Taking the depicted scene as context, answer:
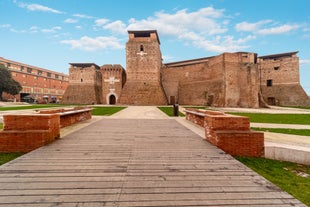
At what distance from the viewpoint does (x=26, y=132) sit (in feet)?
14.1

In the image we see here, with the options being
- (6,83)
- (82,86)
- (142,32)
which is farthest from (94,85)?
(6,83)

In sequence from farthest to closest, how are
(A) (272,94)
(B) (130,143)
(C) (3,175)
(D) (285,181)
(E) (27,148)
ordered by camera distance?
(A) (272,94) < (B) (130,143) < (E) (27,148) < (D) (285,181) < (C) (3,175)

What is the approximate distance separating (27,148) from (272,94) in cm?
4016

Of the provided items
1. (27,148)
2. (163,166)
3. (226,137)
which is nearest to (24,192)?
(163,166)

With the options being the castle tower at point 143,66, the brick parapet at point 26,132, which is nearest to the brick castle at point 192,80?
the castle tower at point 143,66

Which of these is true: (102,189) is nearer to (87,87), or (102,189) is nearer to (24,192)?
(24,192)

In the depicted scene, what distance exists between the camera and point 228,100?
2828 cm

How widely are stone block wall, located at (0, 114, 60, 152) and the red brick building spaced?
54.6 m

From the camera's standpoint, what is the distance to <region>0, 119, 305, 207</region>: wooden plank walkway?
207 cm

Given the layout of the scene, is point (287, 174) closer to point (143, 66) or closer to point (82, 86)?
Result: point (143, 66)

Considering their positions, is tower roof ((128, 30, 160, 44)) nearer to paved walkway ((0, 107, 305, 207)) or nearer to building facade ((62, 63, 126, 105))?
building facade ((62, 63, 126, 105))

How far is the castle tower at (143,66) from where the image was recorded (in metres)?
31.7

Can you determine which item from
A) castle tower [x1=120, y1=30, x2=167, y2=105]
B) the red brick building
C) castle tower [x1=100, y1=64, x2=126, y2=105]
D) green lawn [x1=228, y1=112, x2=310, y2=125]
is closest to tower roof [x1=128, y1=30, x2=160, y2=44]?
castle tower [x1=120, y1=30, x2=167, y2=105]

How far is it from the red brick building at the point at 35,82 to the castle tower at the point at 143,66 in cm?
3567
